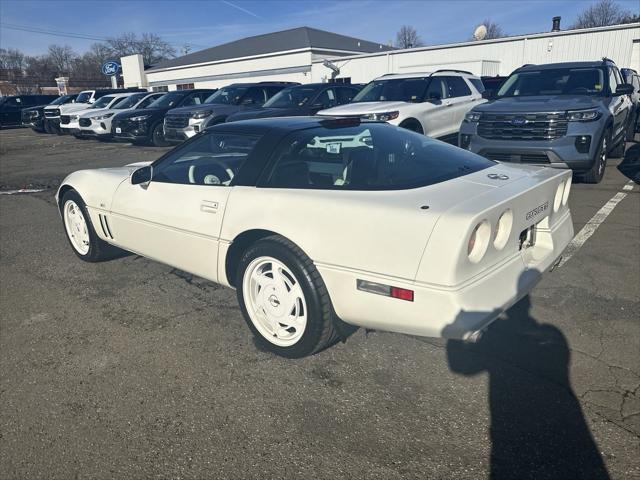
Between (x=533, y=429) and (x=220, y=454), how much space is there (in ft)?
4.79

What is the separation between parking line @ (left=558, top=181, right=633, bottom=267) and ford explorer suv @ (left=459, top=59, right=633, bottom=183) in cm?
62

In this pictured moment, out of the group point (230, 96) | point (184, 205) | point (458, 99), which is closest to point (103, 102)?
point (230, 96)

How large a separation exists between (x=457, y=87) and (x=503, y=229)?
27.7 feet

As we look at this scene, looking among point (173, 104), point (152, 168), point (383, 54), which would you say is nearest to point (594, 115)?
point (152, 168)

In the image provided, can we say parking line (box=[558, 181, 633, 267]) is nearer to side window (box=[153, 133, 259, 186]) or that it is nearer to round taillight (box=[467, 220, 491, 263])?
round taillight (box=[467, 220, 491, 263])

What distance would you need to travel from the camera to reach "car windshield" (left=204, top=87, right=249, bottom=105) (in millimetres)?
13445

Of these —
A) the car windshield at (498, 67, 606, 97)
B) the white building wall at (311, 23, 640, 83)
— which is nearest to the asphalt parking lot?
the car windshield at (498, 67, 606, 97)

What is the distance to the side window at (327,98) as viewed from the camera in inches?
444

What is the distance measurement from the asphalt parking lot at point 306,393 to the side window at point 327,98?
317 inches

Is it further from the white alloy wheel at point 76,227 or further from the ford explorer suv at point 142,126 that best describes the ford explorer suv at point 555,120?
the ford explorer suv at point 142,126

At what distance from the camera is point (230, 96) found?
13.6 m

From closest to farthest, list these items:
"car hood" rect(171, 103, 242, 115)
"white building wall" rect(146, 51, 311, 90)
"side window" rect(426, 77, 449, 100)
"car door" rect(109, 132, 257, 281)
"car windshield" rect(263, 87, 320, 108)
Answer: "car door" rect(109, 132, 257, 281), "side window" rect(426, 77, 449, 100), "car windshield" rect(263, 87, 320, 108), "car hood" rect(171, 103, 242, 115), "white building wall" rect(146, 51, 311, 90)

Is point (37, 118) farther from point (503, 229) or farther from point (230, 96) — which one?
point (503, 229)

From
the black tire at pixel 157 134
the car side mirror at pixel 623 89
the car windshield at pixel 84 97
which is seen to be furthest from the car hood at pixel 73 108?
the car side mirror at pixel 623 89
